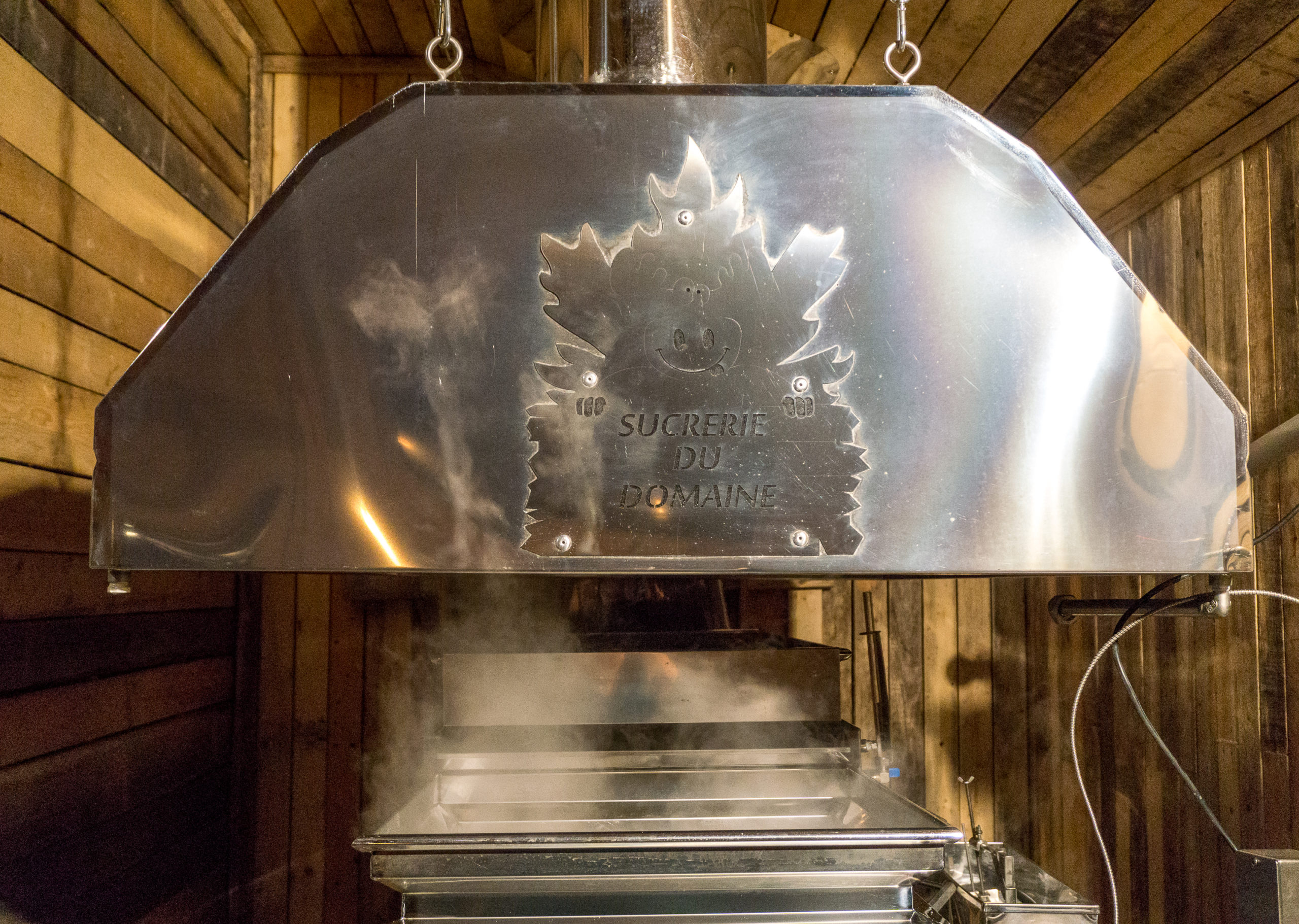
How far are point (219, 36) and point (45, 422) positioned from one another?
1009 millimetres

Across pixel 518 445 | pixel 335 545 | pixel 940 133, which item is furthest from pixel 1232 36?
pixel 335 545

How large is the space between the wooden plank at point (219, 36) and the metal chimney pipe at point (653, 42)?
38.0 inches

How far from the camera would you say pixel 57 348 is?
134 cm

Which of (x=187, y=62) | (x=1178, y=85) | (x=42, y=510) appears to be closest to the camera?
(x=42, y=510)

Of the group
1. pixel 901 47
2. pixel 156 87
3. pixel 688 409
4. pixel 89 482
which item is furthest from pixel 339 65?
pixel 688 409

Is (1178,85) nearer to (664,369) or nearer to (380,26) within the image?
(664,369)

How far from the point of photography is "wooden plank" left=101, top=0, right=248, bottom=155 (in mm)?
Result: 1574

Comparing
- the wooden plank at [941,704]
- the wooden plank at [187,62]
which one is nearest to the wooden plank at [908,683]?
the wooden plank at [941,704]

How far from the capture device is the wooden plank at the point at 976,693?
2070 millimetres

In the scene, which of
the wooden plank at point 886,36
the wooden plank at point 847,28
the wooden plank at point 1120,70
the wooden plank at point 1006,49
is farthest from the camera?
the wooden plank at point 847,28

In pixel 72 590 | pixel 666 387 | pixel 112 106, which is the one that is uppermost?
pixel 112 106

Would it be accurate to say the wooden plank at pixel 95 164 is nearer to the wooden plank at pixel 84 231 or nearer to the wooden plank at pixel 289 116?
the wooden plank at pixel 84 231

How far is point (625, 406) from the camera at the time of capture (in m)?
0.94

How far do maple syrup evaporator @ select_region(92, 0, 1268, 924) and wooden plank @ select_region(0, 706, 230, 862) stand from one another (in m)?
0.53
